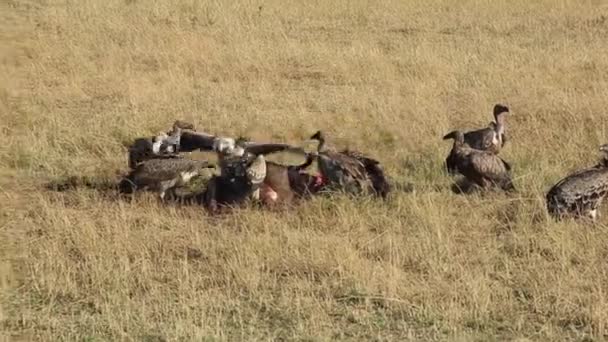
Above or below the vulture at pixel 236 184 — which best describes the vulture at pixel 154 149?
above

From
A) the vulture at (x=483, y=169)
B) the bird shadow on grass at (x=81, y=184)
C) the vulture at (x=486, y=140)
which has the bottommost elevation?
the bird shadow on grass at (x=81, y=184)

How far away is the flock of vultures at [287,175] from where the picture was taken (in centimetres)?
765

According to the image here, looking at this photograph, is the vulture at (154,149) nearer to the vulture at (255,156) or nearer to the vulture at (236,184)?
the vulture at (255,156)

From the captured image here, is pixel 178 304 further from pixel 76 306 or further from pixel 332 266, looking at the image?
pixel 332 266

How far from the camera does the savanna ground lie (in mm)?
6020

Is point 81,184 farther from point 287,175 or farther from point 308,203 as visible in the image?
point 308,203

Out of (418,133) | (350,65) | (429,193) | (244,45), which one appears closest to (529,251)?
(429,193)

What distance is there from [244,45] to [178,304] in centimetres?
976

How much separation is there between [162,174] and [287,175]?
1.04 metres

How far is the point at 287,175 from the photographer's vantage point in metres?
8.28

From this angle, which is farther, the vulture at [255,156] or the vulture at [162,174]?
the vulture at [162,174]

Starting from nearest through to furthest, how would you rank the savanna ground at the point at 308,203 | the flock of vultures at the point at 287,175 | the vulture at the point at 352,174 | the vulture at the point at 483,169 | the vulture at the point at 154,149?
1. the savanna ground at the point at 308,203
2. the flock of vultures at the point at 287,175
3. the vulture at the point at 352,174
4. the vulture at the point at 483,169
5. the vulture at the point at 154,149

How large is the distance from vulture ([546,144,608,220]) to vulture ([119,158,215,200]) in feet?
9.86

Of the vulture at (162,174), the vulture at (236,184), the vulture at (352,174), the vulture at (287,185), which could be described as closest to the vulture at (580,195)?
the vulture at (352,174)
